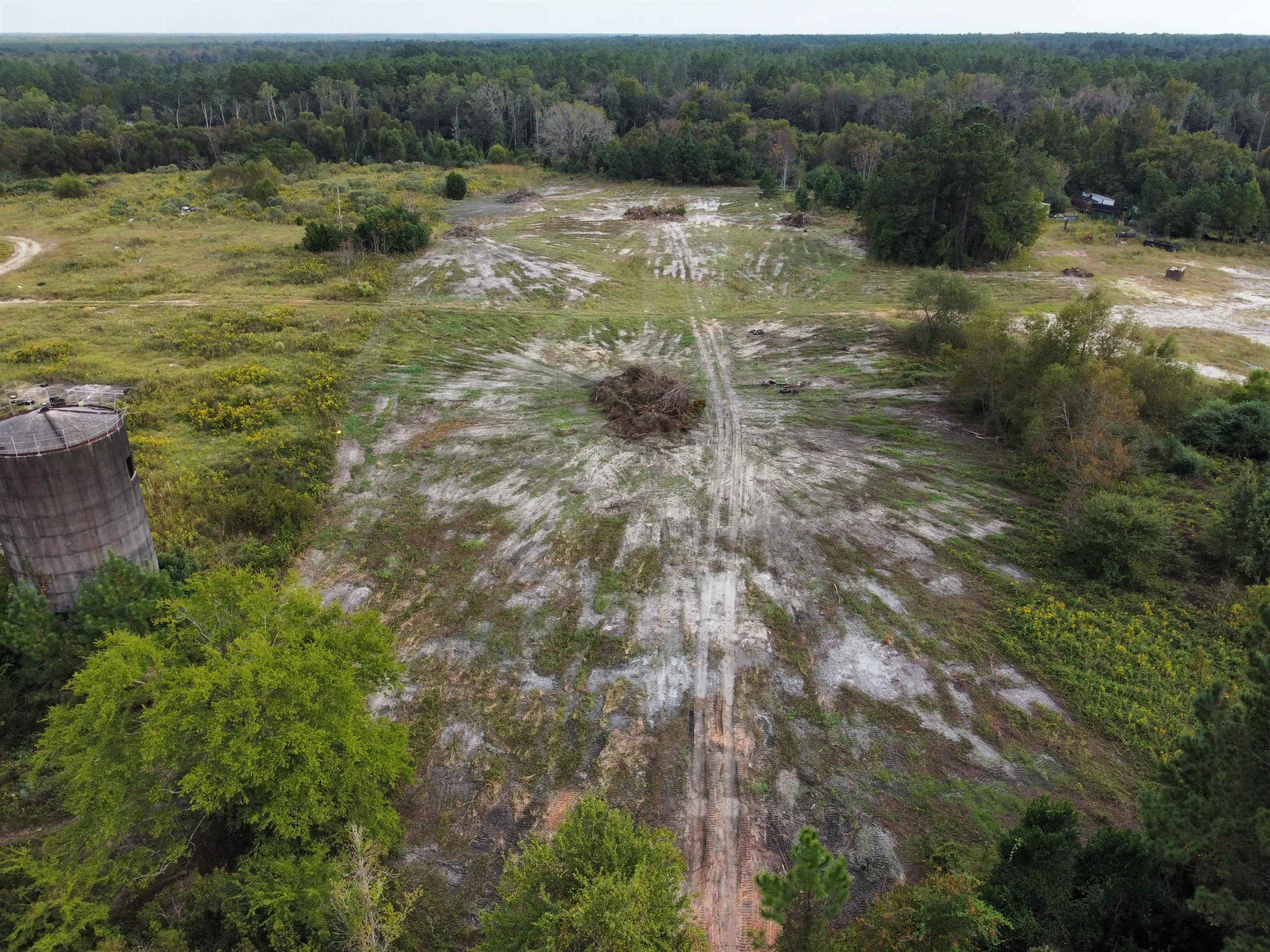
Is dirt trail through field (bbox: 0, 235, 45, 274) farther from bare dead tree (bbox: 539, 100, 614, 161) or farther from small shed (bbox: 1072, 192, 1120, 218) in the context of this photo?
small shed (bbox: 1072, 192, 1120, 218)

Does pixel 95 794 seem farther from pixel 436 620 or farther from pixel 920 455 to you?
pixel 920 455

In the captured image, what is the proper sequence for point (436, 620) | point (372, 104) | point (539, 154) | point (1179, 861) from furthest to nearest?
point (372, 104) < point (539, 154) < point (436, 620) < point (1179, 861)

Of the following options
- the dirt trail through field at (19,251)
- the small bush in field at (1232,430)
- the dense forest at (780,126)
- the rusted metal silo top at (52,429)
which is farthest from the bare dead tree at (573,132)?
the rusted metal silo top at (52,429)

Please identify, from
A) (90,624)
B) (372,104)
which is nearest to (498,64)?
(372,104)

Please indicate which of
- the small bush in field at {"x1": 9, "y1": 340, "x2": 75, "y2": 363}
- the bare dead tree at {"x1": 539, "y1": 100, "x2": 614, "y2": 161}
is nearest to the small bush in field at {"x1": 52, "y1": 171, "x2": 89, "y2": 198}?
the small bush in field at {"x1": 9, "y1": 340, "x2": 75, "y2": 363}

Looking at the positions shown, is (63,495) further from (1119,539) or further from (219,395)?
(1119,539)
